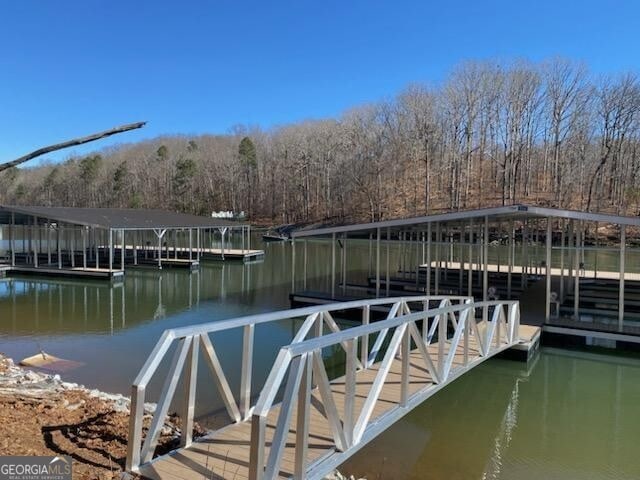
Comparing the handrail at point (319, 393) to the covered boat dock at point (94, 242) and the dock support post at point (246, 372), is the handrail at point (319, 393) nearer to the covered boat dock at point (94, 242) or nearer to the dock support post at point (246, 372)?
the dock support post at point (246, 372)

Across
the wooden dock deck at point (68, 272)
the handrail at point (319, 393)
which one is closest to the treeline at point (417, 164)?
the wooden dock deck at point (68, 272)

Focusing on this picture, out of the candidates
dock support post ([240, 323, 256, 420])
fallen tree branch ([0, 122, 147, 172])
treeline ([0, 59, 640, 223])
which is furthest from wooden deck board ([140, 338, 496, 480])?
treeline ([0, 59, 640, 223])

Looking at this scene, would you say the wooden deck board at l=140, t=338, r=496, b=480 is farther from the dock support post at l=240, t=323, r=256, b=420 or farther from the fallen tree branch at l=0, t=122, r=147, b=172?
the fallen tree branch at l=0, t=122, r=147, b=172

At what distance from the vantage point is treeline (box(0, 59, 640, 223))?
1610 inches

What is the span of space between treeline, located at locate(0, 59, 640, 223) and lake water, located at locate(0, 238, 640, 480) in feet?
108

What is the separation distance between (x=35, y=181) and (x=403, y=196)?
5845 centimetres

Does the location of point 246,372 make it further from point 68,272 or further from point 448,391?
point 68,272

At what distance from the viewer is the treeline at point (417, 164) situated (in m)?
40.9

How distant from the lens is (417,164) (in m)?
51.4

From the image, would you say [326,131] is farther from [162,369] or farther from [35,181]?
[162,369]

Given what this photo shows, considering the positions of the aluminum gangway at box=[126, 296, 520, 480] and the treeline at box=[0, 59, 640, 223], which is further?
the treeline at box=[0, 59, 640, 223]

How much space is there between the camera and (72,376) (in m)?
8.05

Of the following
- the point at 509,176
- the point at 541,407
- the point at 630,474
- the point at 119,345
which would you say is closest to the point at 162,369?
the point at 119,345

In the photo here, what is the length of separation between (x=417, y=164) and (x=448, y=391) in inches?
1784
